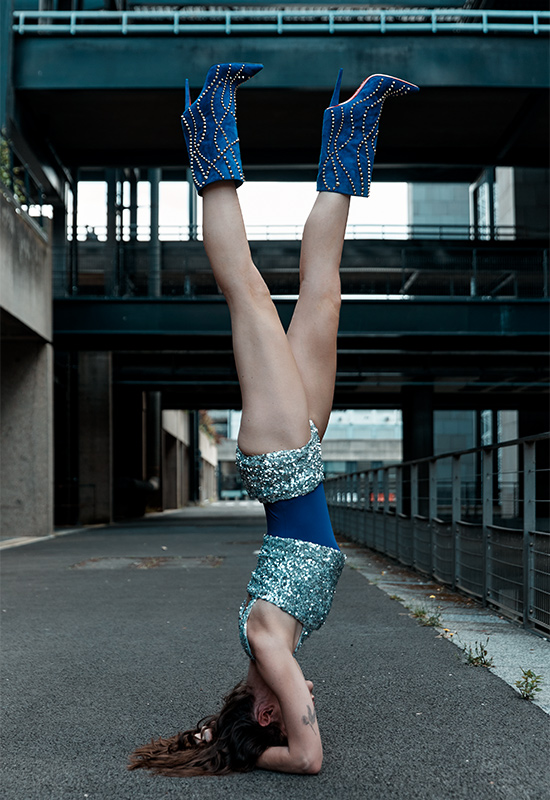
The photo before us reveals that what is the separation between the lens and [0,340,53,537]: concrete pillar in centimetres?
1812

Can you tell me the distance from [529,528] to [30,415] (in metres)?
13.7

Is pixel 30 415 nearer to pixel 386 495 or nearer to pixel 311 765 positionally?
pixel 386 495

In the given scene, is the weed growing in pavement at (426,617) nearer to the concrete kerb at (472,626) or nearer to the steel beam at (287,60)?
the concrete kerb at (472,626)

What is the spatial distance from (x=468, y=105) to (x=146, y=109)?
272 inches

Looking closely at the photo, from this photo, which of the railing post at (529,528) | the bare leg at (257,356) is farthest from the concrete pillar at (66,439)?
the bare leg at (257,356)

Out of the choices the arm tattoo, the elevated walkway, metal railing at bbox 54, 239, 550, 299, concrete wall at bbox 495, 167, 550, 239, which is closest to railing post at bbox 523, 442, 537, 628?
the arm tattoo

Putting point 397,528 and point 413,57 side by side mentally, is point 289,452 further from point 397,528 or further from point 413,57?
point 413,57

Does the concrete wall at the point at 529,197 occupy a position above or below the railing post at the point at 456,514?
above

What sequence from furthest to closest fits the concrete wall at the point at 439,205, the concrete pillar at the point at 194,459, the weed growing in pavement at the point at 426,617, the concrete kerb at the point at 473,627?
the concrete pillar at the point at 194,459
the concrete wall at the point at 439,205
the weed growing in pavement at the point at 426,617
the concrete kerb at the point at 473,627

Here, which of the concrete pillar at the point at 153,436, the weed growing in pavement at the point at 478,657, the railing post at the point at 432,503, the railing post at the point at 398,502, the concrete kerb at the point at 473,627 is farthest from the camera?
the concrete pillar at the point at 153,436

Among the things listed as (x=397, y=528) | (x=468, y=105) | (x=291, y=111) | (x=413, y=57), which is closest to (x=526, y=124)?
(x=468, y=105)

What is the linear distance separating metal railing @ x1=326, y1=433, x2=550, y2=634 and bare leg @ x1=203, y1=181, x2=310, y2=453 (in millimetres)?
3079

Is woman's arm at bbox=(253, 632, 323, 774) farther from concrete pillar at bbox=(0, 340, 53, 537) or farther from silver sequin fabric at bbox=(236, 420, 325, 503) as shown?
concrete pillar at bbox=(0, 340, 53, 537)

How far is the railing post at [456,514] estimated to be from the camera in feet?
27.6
